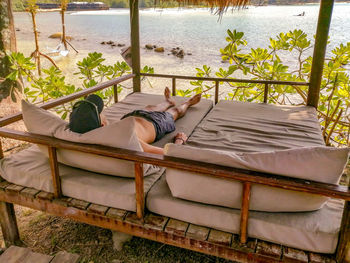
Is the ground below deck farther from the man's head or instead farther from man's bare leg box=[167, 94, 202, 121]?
man's bare leg box=[167, 94, 202, 121]

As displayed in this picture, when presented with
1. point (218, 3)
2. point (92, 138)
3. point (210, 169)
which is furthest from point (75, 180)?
point (218, 3)

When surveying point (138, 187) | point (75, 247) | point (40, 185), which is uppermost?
point (138, 187)

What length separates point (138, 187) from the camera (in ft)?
5.04

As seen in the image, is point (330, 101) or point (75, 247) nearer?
point (75, 247)

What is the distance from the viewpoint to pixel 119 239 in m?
1.91

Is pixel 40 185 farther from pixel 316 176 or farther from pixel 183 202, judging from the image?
pixel 316 176

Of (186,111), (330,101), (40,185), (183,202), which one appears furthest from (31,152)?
(330,101)

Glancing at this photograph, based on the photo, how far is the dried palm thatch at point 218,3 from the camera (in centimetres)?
288

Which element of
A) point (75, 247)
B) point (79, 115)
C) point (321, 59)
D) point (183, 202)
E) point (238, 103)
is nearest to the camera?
point (183, 202)

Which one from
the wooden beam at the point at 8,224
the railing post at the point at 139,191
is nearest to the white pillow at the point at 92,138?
the railing post at the point at 139,191

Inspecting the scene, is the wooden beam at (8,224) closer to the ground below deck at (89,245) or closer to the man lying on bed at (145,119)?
the ground below deck at (89,245)

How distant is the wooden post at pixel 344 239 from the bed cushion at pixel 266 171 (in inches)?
5.0

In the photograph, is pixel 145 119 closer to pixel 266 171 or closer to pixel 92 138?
pixel 92 138

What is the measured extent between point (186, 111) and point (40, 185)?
5.85 feet
